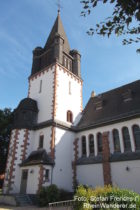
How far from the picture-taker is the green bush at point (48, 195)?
16.4m

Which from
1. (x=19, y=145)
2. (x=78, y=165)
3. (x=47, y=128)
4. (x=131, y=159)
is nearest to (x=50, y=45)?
(x=47, y=128)

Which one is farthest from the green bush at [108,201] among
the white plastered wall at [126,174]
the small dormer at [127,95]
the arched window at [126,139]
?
the small dormer at [127,95]

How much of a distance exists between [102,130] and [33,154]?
8.27 m

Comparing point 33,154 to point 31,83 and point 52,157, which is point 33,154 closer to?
point 52,157

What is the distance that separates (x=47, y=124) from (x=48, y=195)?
7909 millimetres

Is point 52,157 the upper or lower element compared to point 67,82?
lower

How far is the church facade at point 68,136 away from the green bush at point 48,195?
1.42 meters

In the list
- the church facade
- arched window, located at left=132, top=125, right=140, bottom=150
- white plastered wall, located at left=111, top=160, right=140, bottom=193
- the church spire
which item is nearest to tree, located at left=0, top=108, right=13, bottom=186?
the church facade

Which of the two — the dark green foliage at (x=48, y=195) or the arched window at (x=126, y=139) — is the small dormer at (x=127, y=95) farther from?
the dark green foliage at (x=48, y=195)

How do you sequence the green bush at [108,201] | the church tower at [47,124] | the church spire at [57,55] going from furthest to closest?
the church spire at [57,55] → the church tower at [47,124] → the green bush at [108,201]

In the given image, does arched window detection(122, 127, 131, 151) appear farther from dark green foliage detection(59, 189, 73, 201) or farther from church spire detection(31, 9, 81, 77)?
church spire detection(31, 9, 81, 77)

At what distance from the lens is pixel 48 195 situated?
16578 millimetres

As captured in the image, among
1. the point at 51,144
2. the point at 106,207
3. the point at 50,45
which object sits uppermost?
the point at 50,45

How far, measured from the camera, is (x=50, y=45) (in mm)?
29375
